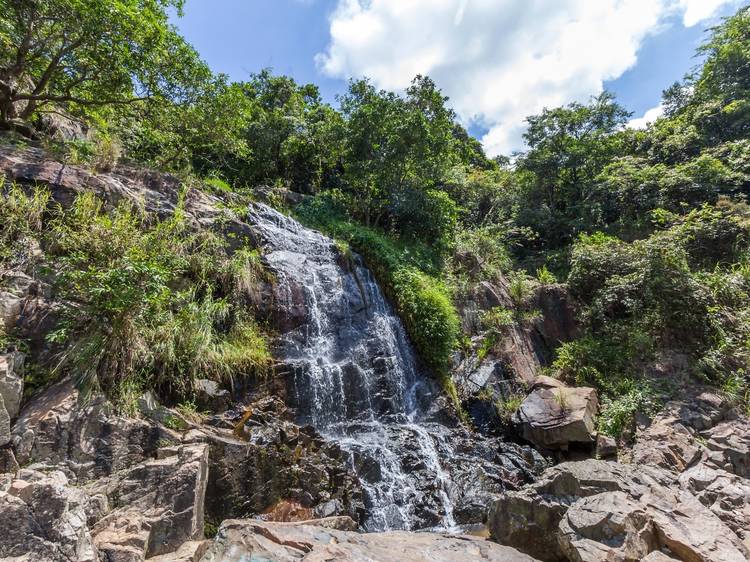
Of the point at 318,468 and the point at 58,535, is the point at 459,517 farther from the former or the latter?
the point at 58,535

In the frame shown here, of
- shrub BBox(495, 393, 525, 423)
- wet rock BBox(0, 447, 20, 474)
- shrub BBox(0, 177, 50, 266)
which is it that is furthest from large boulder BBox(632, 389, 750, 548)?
shrub BBox(0, 177, 50, 266)

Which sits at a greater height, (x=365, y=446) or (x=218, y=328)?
(x=218, y=328)

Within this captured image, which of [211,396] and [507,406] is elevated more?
[211,396]

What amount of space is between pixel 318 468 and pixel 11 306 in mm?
4593

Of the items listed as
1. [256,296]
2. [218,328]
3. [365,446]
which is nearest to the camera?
[365,446]

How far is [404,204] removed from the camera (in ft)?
42.4

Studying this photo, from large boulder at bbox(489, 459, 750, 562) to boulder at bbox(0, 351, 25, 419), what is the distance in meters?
5.79

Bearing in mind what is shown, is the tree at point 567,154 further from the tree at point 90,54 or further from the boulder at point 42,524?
the boulder at point 42,524

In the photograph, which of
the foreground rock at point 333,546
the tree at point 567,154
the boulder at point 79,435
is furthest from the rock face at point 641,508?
the tree at point 567,154

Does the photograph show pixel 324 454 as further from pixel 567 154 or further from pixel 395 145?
pixel 567 154

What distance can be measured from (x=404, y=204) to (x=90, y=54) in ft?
29.3

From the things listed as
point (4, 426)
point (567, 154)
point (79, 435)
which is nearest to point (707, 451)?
point (79, 435)

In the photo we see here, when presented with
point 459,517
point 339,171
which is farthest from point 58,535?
point 339,171

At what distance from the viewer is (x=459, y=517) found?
5496 mm
